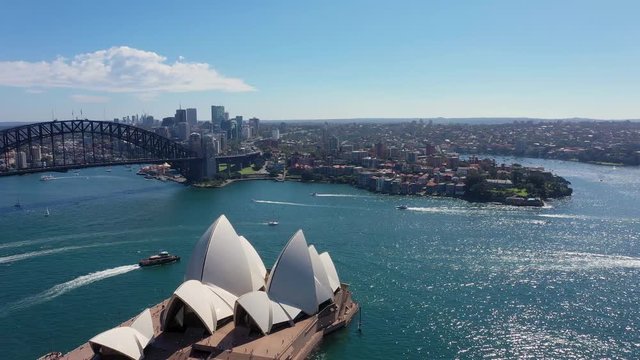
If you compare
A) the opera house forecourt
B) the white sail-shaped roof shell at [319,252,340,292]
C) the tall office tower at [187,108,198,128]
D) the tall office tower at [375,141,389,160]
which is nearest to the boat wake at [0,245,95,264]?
the opera house forecourt

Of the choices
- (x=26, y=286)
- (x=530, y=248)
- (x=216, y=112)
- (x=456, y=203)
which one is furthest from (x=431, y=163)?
(x=216, y=112)

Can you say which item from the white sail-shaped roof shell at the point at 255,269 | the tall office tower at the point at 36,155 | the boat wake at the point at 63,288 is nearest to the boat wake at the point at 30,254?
the boat wake at the point at 63,288

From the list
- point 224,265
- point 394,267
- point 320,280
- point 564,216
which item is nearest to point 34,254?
point 224,265

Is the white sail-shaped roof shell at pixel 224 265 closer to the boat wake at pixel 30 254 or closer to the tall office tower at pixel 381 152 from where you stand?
the boat wake at pixel 30 254

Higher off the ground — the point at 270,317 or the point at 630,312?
the point at 270,317

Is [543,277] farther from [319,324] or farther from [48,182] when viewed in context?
[48,182]

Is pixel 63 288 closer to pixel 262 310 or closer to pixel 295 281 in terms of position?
pixel 262 310
